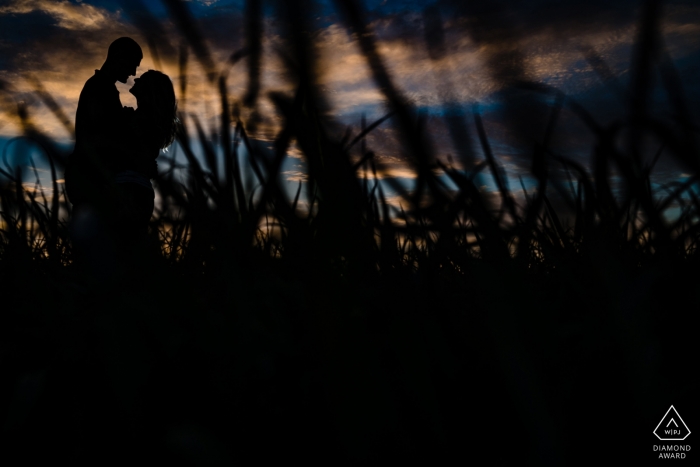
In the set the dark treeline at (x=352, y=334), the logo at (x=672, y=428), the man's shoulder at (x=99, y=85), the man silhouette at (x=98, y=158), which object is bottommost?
the logo at (x=672, y=428)

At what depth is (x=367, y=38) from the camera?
47cm

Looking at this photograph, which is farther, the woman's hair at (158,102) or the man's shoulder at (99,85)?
the man's shoulder at (99,85)

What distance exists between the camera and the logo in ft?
1.60

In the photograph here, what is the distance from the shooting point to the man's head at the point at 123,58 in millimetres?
2615

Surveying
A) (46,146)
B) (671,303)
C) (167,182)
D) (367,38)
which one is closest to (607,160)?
(671,303)

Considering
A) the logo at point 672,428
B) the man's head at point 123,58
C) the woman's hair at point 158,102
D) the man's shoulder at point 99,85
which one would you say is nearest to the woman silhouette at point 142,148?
the woman's hair at point 158,102

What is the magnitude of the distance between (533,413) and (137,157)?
2.56 feet

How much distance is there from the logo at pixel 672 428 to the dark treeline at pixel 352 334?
0.02 meters

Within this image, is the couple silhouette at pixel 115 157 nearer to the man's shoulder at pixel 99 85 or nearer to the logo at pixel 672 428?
the man's shoulder at pixel 99 85

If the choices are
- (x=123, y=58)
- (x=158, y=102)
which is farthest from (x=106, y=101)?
(x=158, y=102)

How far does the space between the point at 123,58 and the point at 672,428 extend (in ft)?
9.67

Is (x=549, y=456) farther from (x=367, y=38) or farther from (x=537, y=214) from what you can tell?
(x=537, y=214)

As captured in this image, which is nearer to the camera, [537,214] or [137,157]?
[137,157]

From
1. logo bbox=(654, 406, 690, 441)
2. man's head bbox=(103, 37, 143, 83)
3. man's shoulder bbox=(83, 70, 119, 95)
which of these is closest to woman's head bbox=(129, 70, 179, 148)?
man's shoulder bbox=(83, 70, 119, 95)
